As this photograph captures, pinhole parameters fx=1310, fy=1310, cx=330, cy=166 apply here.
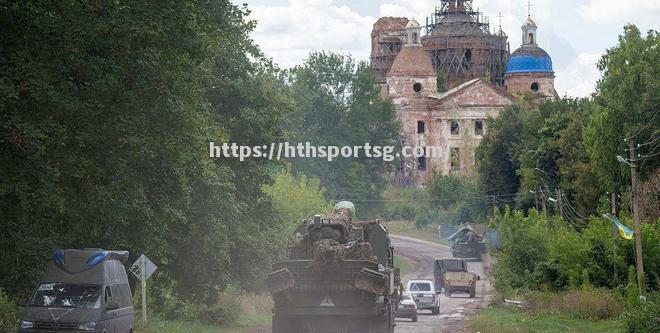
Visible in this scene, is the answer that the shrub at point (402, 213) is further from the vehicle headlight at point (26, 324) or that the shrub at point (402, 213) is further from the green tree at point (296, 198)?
the vehicle headlight at point (26, 324)

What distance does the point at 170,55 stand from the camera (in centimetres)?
2727

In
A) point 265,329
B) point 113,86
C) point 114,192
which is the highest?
point 113,86

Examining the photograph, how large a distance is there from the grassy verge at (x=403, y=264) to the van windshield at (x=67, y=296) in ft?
202

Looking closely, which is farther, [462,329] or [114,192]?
[462,329]

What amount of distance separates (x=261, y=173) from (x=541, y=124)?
54291 millimetres

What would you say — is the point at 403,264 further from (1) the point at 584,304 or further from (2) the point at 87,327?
(2) the point at 87,327

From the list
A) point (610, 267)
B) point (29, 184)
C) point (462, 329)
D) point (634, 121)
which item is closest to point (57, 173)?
point (29, 184)

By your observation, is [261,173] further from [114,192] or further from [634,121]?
[634,121]

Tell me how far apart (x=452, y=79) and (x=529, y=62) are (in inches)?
358

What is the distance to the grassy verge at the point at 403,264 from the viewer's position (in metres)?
90.4

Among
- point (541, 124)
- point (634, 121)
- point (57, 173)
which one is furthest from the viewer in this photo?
point (541, 124)

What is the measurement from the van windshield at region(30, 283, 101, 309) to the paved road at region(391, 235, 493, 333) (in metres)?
13.1

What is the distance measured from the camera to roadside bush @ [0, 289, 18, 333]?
98.4 ft

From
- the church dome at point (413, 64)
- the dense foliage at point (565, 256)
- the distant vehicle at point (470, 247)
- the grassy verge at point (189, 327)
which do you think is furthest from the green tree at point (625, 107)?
the church dome at point (413, 64)
